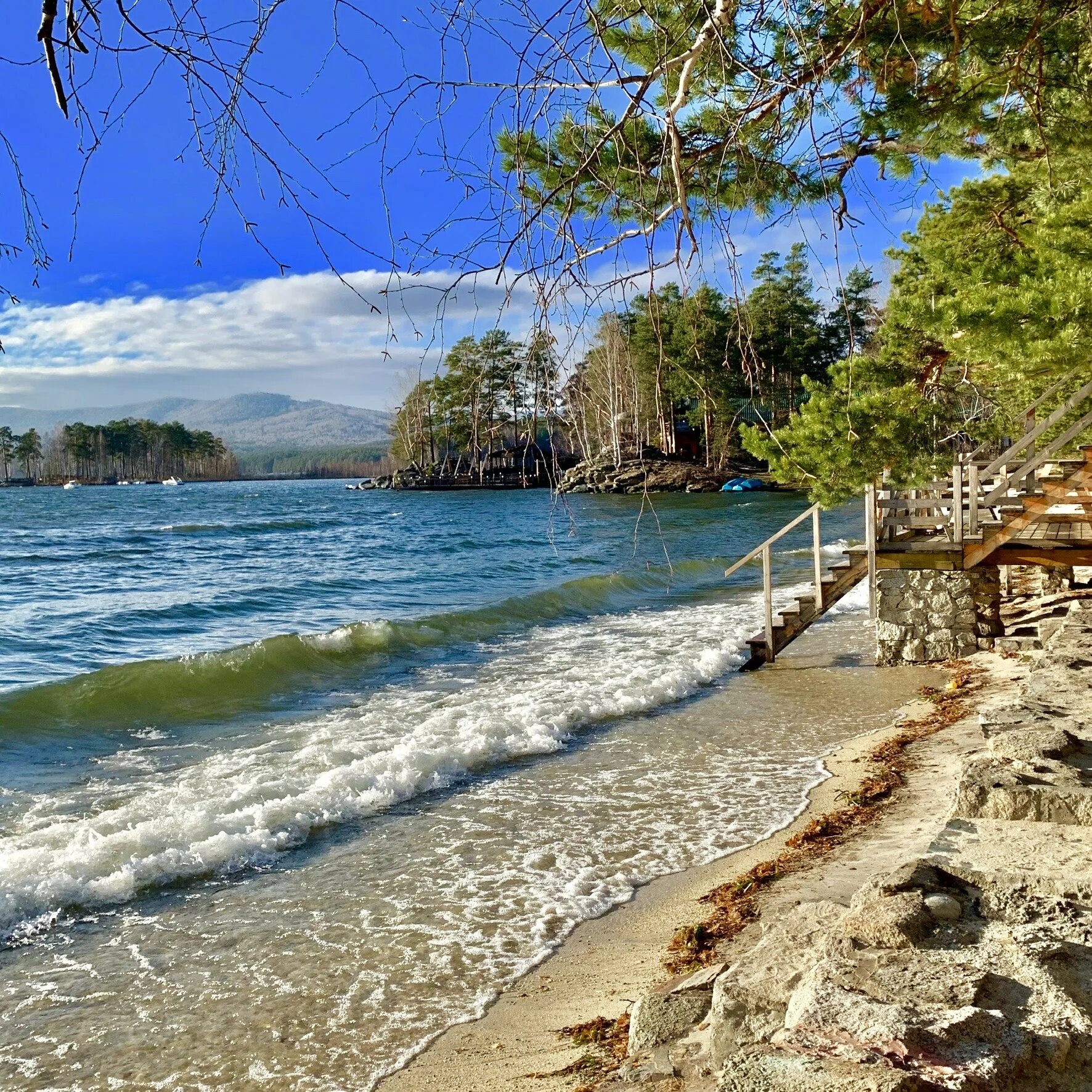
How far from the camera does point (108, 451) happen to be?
164000mm

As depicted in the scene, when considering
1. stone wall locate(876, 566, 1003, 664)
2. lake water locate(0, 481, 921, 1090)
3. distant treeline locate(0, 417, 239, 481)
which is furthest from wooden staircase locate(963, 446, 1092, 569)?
distant treeline locate(0, 417, 239, 481)

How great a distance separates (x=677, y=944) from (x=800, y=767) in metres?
3.86

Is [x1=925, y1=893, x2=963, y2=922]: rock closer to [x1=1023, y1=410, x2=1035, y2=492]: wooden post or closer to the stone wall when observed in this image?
the stone wall

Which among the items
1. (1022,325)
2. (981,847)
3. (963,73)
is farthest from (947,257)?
(981,847)

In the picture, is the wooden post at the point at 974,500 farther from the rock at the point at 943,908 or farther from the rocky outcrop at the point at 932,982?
the rock at the point at 943,908

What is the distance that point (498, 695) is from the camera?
11.8 metres

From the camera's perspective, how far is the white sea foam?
6289 millimetres

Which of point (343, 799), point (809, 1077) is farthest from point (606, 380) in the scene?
point (343, 799)

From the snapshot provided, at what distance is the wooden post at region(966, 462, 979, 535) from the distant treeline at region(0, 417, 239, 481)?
538 feet

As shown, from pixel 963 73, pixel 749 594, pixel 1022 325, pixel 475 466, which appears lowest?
pixel 749 594

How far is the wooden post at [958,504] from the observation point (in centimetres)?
1290

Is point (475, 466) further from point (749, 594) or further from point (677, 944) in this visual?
point (749, 594)

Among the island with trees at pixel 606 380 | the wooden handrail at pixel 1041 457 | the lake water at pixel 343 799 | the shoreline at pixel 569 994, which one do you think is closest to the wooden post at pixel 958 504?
the wooden handrail at pixel 1041 457

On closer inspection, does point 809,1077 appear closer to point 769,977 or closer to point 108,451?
point 769,977
